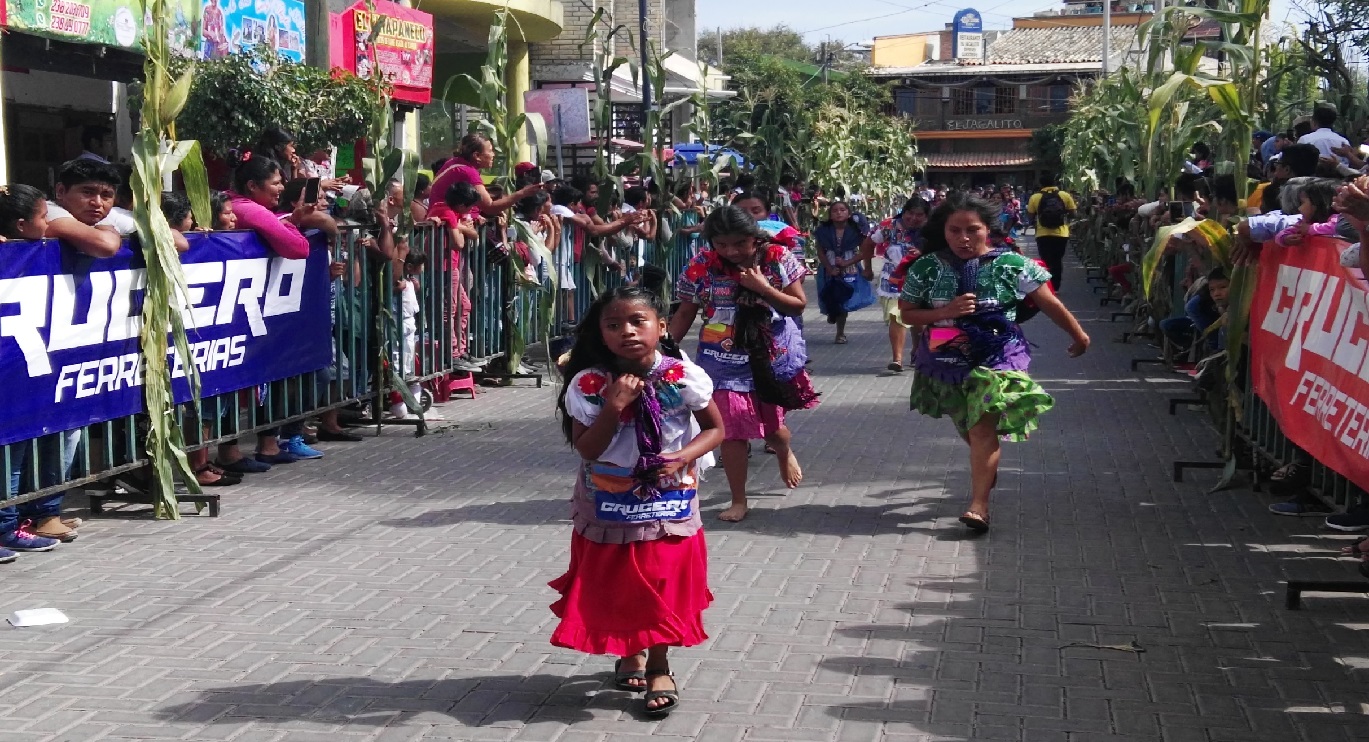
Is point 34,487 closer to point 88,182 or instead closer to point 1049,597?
point 88,182

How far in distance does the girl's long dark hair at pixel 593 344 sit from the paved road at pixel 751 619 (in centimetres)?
97

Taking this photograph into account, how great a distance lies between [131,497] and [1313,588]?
5698 millimetres

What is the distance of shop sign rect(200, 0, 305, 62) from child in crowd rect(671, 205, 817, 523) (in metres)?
8.46

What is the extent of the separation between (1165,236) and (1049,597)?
8.97 ft

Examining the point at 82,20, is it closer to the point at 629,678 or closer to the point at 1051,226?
the point at 629,678

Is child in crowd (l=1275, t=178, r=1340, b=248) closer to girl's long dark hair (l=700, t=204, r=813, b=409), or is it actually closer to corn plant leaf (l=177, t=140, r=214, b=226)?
girl's long dark hair (l=700, t=204, r=813, b=409)

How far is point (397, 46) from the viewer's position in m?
20.5

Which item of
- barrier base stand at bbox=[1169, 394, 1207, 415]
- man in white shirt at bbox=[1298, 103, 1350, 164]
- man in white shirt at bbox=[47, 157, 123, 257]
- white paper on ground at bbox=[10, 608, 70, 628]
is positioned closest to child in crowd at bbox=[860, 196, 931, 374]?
barrier base stand at bbox=[1169, 394, 1207, 415]

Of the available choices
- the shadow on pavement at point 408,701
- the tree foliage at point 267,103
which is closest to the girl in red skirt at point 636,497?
the shadow on pavement at point 408,701

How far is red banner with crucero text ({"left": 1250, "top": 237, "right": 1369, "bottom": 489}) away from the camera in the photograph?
6293 mm

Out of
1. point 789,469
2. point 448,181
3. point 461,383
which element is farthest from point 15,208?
point 461,383

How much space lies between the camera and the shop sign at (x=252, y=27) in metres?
16.1

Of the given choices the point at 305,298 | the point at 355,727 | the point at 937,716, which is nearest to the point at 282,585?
the point at 355,727

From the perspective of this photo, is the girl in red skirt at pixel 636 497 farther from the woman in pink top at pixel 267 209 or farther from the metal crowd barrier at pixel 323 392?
the woman in pink top at pixel 267 209
